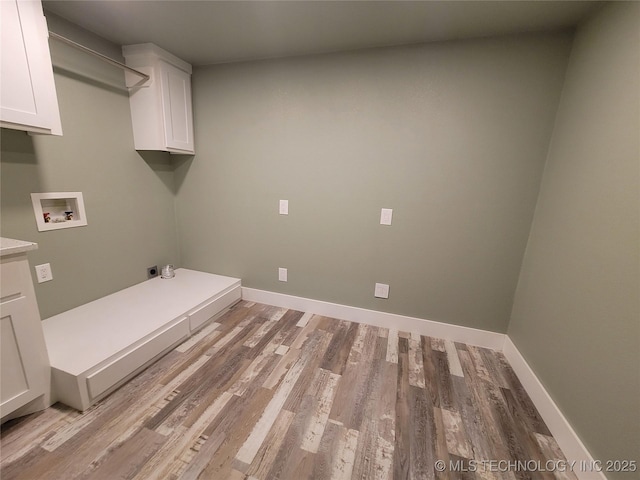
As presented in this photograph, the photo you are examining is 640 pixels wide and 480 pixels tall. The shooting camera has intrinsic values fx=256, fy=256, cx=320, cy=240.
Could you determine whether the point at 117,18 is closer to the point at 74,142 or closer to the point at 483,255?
the point at 74,142

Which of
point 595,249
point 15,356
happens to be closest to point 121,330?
point 15,356

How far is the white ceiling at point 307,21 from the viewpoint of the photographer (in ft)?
4.76

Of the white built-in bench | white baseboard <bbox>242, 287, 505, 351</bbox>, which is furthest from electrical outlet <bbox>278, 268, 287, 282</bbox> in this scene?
the white built-in bench

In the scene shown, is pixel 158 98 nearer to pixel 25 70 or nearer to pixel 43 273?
pixel 25 70

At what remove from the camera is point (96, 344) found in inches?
61.8

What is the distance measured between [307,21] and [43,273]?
2.44 metres

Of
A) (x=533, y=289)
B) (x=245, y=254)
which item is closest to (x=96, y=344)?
(x=245, y=254)

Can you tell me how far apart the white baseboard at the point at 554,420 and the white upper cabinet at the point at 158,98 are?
10.4 feet

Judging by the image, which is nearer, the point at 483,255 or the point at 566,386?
the point at 566,386

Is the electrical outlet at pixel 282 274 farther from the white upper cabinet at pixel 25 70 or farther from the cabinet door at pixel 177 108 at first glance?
the white upper cabinet at pixel 25 70

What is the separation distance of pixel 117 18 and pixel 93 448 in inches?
98.2

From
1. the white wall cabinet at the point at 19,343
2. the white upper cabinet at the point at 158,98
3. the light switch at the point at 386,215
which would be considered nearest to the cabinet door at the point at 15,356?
the white wall cabinet at the point at 19,343

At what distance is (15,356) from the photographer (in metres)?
1.22

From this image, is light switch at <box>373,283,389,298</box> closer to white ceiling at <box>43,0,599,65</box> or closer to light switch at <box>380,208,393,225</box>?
light switch at <box>380,208,393,225</box>
